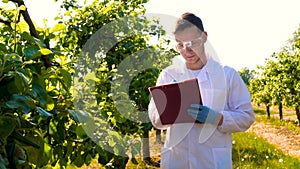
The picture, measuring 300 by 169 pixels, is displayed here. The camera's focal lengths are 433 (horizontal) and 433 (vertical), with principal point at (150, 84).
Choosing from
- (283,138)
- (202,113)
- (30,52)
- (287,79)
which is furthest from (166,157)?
(287,79)

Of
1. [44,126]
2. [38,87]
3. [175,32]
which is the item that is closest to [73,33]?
[175,32]

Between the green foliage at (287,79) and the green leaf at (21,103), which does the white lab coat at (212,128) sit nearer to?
the green leaf at (21,103)

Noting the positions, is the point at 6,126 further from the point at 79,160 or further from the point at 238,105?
the point at 238,105

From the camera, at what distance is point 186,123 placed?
7.35 feet

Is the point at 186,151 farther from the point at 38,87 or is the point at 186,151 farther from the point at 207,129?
the point at 38,87

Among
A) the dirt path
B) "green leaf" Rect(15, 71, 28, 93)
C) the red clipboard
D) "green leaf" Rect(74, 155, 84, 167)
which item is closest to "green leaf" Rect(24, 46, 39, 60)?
"green leaf" Rect(15, 71, 28, 93)

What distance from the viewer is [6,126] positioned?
0.86m

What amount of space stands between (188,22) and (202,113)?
0.47 meters

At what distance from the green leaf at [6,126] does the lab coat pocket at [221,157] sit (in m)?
1.53

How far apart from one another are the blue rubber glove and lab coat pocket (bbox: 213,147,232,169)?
0.18 meters

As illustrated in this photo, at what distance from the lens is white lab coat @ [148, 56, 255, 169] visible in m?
2.23

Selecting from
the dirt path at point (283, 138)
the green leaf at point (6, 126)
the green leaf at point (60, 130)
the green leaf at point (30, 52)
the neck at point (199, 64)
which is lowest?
the dirt path at point (283, 138)

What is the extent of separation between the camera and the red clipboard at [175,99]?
2.07m

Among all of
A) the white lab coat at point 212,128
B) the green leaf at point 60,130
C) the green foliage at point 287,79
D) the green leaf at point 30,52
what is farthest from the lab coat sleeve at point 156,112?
the green foliage at point 287,79
